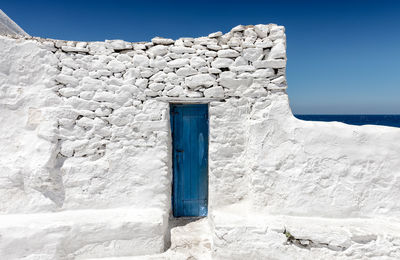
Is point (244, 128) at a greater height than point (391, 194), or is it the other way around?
point (244, 128)

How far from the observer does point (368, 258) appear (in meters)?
3.01

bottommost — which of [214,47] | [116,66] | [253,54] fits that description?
[116,66]

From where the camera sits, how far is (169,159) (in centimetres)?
379

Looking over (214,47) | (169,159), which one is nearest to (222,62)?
(214,47)

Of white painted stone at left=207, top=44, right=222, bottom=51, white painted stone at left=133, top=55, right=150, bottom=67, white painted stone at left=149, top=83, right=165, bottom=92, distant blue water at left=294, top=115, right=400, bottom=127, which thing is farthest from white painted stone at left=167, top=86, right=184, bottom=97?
distant blue water at left=294, top=115, right=400, bottom=127

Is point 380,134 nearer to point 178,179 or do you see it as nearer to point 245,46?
point 245,46

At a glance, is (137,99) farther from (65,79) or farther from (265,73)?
(265,73)

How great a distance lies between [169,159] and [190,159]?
1.28ft

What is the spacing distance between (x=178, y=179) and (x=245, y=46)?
7.69 ft

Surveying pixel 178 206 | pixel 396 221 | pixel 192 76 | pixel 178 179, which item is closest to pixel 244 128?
pixel 192 76

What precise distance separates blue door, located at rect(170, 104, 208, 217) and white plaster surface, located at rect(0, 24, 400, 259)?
284mm

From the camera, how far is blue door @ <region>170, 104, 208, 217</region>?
395cm

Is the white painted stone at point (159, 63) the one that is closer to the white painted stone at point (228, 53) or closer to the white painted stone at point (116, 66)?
the white painted stone at point (116, 66)

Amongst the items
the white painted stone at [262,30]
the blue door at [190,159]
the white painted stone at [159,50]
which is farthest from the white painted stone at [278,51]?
the white painted stone at [159,50]
